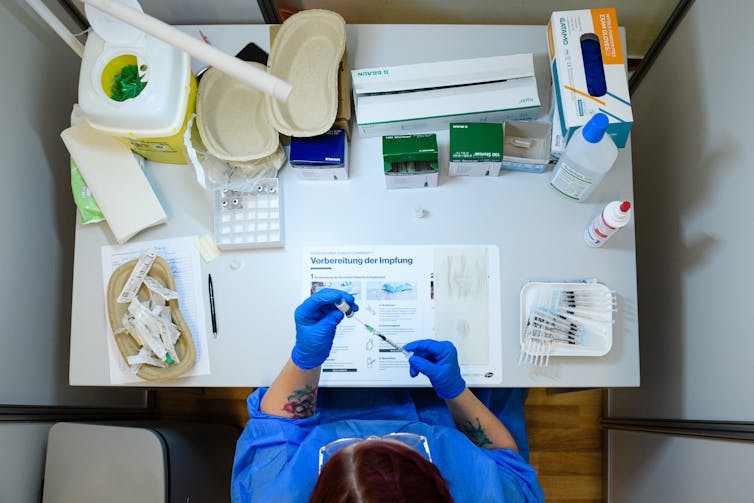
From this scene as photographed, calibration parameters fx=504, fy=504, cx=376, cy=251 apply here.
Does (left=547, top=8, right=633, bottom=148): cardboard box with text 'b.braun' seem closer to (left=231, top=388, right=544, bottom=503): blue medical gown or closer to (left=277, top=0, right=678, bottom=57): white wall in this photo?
(left=277, top=0, right=678, bottom=57): white wall

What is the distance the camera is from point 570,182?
100 cm

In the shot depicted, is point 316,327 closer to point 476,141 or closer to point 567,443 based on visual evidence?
point 476,141

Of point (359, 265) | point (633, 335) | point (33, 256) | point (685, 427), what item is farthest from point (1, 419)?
point (685, 427)

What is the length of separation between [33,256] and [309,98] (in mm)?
733

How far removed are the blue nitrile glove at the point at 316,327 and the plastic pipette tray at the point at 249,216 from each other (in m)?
0.19

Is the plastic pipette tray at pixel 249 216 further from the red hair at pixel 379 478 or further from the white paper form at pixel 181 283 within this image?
the red hair at pixel 379 478

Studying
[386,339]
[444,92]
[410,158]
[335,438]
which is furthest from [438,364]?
[444,92]

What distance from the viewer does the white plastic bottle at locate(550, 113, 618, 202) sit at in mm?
918

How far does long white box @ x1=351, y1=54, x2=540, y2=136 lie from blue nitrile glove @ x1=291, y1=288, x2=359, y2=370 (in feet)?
1.22

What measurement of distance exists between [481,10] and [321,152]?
635 mm

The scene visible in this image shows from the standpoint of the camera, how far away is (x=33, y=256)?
1.15 m

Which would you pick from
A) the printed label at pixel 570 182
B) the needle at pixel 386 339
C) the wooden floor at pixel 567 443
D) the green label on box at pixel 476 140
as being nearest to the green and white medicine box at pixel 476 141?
the green label on box at pixel 476 140

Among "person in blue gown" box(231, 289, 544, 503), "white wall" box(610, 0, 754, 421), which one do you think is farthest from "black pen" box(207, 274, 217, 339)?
"white wall" box(610, 0, 754, 421)

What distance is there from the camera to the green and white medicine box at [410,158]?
97cm
